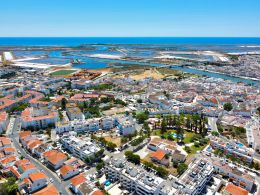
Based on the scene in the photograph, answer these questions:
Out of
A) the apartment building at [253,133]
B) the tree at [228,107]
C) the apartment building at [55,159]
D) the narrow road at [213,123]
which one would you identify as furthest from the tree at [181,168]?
the tree at [228,107]

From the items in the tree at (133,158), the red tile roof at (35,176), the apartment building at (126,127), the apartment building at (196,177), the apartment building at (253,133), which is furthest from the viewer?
the apartment building at (126,127)

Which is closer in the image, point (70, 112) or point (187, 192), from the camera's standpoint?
point (187, 192)

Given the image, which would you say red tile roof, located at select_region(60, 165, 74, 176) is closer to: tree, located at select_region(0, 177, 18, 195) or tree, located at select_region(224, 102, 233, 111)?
tree, located at select_region(0, 177, 18, 195)

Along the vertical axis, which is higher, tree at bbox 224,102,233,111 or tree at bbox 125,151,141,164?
tree at bbox 224,102,233,111

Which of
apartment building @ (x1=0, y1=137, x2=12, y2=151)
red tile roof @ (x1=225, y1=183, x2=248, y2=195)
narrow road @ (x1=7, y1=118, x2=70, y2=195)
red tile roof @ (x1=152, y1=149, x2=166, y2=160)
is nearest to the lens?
red tile roof @ (x1=225, y1=183, x2=248, y2=195)

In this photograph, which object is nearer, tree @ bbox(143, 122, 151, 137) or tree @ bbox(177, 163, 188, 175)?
tree @ bbox(177, 163, 188, 175)

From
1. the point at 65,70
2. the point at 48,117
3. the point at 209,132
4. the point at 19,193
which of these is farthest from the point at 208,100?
the point at 65,70

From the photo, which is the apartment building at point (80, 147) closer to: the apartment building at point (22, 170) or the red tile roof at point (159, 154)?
the apartment building at point (22, 170)

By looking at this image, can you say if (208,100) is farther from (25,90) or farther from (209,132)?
(25,90)

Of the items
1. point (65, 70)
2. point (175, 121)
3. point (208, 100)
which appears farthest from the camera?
point (65, 70)

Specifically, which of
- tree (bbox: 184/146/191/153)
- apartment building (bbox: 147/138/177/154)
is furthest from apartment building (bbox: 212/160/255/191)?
apartment building (bbox: 147/138/177/154)

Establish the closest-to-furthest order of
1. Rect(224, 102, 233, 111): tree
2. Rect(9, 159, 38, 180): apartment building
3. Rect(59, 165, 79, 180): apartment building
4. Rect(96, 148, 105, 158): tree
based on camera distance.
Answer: Rect(9, 159, 38, 180): apartment building → Rect(59, 165, 79, 180): apartment building → Rect(96, 148, 105, 158): tree → Rect(224, 102, 233, 111): tree
